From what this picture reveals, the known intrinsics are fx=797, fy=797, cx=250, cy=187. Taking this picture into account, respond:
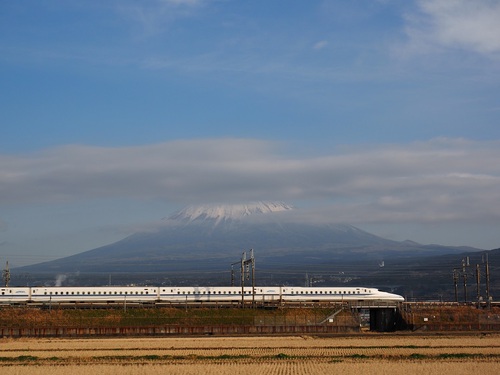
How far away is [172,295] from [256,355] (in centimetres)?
4830

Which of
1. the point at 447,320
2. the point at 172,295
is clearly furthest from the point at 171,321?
the point at 447,320

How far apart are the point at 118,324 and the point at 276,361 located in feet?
116

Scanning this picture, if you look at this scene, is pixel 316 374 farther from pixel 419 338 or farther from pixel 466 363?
pixel 419 338

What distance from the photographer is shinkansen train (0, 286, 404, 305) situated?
90.6 metres

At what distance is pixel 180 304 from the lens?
87000mm

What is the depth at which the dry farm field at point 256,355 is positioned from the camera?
38844 millimetres

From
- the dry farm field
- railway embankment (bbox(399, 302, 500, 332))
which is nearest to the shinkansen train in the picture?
railway embankment (bbox(399, 302, 500, 332))

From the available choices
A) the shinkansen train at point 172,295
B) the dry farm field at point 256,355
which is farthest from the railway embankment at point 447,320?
the dry farm field at point 256,355

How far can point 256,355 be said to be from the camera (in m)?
45.5

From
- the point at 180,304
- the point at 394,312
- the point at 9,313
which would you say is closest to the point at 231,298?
the point at 180,304

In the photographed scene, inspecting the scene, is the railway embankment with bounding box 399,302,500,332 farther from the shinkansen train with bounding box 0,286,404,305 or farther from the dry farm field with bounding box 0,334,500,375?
the dry farm field with bounding box 0,334,500,375

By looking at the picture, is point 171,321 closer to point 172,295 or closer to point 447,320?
point 172,295

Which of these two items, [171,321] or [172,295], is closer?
[171,321]

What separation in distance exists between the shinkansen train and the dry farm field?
30.4 m
